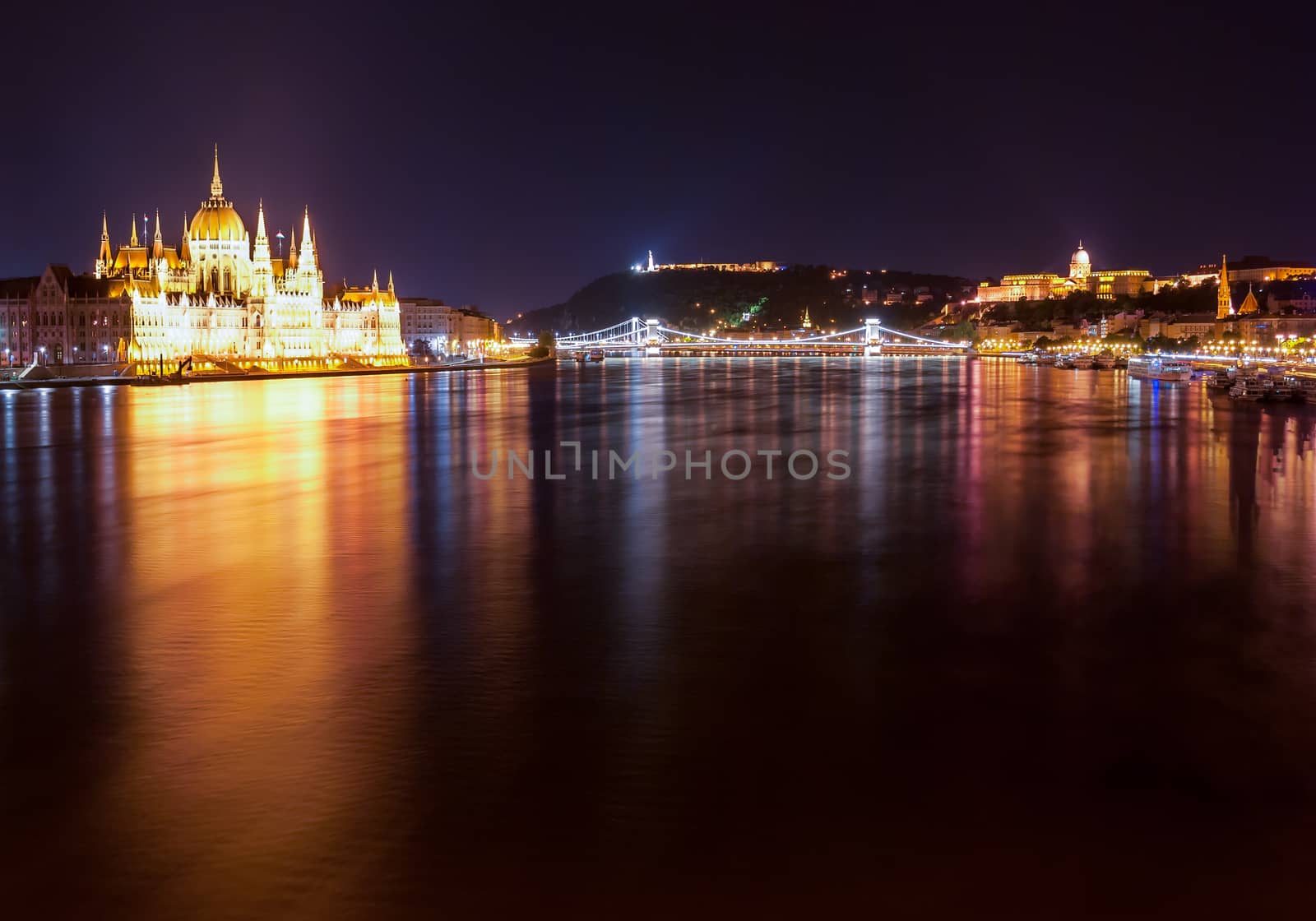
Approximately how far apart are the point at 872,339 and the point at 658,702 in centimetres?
13130

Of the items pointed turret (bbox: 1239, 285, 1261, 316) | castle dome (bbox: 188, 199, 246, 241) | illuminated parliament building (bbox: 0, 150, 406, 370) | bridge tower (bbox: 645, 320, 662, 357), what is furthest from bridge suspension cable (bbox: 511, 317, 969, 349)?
castle dome (bbox: 188, 199, 246, 241)

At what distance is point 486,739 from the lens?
5.42 m

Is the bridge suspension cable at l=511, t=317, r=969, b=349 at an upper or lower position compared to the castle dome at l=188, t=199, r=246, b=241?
lower

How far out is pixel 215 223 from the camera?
279 ft

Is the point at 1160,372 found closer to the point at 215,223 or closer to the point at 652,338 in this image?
the point at 215,223

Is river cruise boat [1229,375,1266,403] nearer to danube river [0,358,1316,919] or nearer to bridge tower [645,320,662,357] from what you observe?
danube river [0,358,1316,919]

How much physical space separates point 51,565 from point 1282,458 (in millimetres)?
17690

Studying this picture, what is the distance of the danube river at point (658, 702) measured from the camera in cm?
416

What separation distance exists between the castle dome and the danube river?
76083 mm

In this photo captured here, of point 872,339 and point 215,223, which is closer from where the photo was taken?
point 215,223

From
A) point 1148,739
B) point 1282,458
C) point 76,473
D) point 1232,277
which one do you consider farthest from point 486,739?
point 1232,277

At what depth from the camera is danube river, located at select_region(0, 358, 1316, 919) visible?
13.6 ft

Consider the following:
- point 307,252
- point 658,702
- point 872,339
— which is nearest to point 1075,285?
point 872,339

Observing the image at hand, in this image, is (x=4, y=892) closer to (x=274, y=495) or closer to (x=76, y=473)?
(x=274, y=495)
